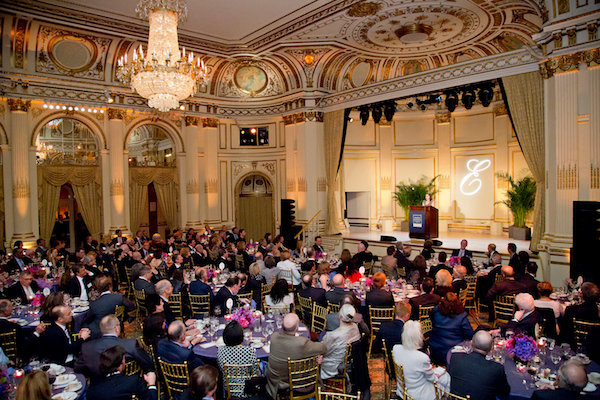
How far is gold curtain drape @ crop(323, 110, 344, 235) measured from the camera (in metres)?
14.5

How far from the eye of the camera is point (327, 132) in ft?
48.5

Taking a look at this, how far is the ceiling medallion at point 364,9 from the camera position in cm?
1007

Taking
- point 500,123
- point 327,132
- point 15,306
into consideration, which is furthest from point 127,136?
point 500,123

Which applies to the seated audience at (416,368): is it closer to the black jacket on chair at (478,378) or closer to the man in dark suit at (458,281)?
the black jacket on chair at (478,378)

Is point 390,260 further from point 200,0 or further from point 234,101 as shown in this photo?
point 234,101

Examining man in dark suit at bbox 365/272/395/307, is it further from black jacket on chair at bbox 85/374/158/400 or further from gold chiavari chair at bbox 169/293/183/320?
black jacket on chair at bbox 85/374/158/400

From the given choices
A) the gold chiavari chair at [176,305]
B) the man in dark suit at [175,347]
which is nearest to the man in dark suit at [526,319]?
the man in dark suit at [175,347]

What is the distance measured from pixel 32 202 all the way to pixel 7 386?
32.3 ft

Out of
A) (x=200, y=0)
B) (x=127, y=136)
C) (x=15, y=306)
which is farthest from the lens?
(x=127, y=136)

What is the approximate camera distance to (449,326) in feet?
15.5

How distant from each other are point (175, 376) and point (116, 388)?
768 millimetres

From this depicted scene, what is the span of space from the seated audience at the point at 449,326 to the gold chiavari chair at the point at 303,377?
1.55 m

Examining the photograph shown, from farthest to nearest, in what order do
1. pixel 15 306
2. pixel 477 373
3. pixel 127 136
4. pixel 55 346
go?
pixel 127 136
pixel 15 306
pixel 55 346
pixel 477 373

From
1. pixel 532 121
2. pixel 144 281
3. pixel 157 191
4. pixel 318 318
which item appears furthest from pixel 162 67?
pixel 532 121
